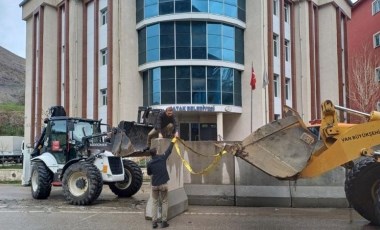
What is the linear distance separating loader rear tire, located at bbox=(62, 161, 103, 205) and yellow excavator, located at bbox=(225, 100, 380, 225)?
528 centimetres

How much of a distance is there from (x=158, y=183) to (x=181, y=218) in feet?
4.55

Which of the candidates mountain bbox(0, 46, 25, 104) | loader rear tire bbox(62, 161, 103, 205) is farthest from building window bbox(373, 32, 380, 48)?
mountain bbox(0, 46, 25, 104)

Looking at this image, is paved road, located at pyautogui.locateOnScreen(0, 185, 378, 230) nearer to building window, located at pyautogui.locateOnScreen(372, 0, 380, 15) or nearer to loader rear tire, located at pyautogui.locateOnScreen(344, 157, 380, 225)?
loader rear tire, located at pyautogui.locateOnScreen(344, 157, 380, 225)

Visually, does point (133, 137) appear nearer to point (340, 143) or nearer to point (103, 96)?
point (340, 143)

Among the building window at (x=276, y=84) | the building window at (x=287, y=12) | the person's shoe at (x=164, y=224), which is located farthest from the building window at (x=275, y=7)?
the person's shoe at (x=164, y=224)

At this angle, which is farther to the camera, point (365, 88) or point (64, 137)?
point (365, 88)

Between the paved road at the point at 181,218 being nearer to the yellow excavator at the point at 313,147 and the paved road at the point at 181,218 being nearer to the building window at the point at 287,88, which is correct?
the yellow excavator at the point at 313,147

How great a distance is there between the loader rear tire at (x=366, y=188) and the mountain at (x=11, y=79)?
303 ft

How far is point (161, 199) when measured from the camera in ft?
29.1

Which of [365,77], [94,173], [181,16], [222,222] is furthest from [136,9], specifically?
[222,222]

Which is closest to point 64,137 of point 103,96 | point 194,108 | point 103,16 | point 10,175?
point 10,175

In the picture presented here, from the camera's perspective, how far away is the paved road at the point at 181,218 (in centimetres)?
892

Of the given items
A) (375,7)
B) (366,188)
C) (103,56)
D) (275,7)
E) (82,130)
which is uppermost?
(375,7)

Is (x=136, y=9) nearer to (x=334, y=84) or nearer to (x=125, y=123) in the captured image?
(x=334, y=84)
